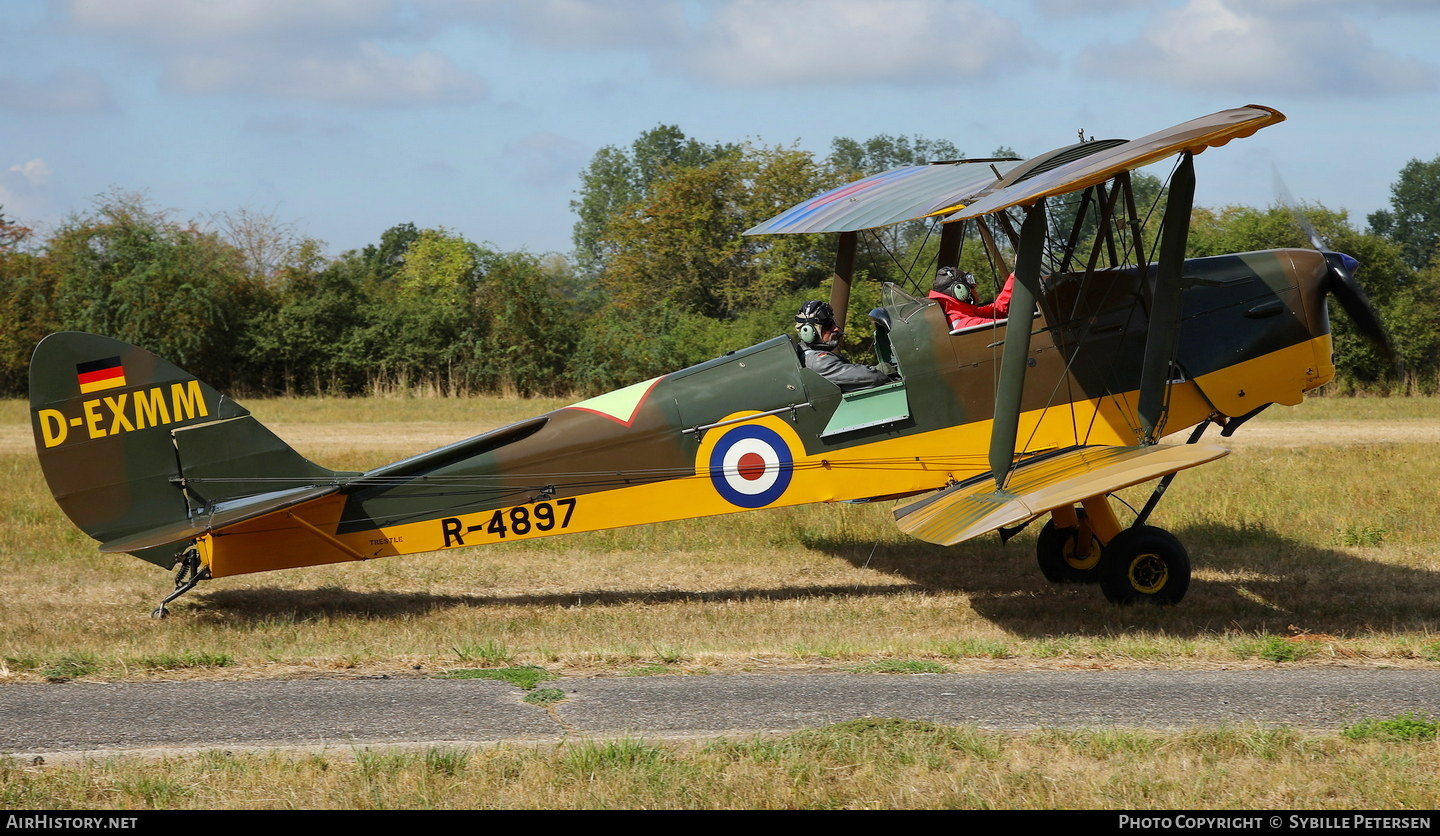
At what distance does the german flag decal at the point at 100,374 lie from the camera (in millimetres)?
7480

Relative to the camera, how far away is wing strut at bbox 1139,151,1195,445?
7262mm

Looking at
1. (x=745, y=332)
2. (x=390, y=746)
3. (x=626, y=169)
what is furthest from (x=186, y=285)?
(x=626, y=169)

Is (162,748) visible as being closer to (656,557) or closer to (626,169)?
(656,557)

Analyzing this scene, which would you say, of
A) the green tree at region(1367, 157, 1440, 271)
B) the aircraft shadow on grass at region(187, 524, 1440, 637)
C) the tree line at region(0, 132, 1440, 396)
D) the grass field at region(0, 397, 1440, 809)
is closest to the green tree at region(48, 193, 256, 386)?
the tree line at region(0, 132, 1440, 396)

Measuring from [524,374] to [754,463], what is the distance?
20.7 metres

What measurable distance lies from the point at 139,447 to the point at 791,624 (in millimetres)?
4349

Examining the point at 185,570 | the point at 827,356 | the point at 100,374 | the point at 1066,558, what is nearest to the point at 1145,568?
the point at 1066,558

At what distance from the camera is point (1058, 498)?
6.73 metres

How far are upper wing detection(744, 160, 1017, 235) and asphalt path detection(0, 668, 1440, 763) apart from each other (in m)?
3.59

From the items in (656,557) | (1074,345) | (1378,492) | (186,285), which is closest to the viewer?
(1074,345)

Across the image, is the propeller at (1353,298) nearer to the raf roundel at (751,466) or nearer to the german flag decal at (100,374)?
the raf roundel at (751,466)

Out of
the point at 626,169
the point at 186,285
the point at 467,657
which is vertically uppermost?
the point at 626,169
